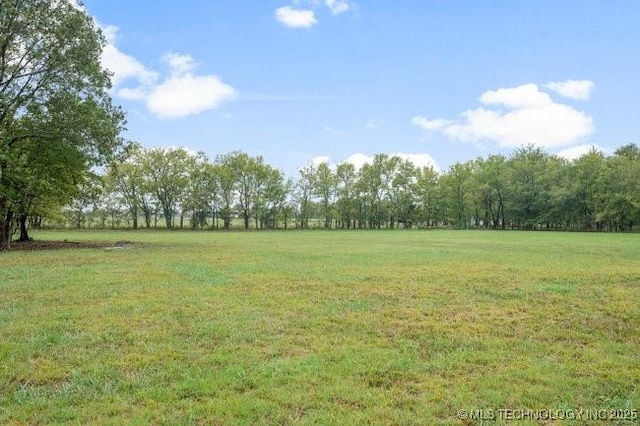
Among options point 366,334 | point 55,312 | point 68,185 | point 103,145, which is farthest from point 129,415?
point 68,185

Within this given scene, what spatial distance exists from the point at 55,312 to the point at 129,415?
226 inches

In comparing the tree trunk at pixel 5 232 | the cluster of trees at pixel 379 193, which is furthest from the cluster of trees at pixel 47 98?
the cluster of trees at pixel 379 193

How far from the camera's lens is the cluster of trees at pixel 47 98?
2545 cm

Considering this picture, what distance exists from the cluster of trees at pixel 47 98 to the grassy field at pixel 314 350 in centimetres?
1575

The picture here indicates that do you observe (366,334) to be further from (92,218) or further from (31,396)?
(92,218)

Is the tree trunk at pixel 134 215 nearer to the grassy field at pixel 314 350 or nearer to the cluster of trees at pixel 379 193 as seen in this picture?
the cluster of trees at pixel 379 193

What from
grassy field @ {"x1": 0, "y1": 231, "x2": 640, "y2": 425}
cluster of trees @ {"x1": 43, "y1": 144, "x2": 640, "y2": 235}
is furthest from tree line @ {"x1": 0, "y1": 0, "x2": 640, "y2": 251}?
grassy field @ {"x1": 0, "y1": 231, "x2": 640, "y2": 425}

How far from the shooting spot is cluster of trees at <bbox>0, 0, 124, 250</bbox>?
25.5 metres

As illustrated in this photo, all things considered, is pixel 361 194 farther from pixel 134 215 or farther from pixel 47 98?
pixel 47 98

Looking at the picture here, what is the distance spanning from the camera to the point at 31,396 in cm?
514

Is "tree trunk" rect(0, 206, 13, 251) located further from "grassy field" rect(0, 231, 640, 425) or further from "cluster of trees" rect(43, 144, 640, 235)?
"cluster of trees" rect(43, 144, 640, 235)

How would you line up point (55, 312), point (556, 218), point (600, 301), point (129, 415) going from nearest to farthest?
1. point (129, 415)
2. point (55, 312)
3. point (600, 301)
4. point (556, 218)

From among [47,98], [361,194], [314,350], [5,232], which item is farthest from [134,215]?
[314,350]

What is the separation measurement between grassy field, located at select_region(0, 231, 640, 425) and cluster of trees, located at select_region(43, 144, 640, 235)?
6873 centimetres
